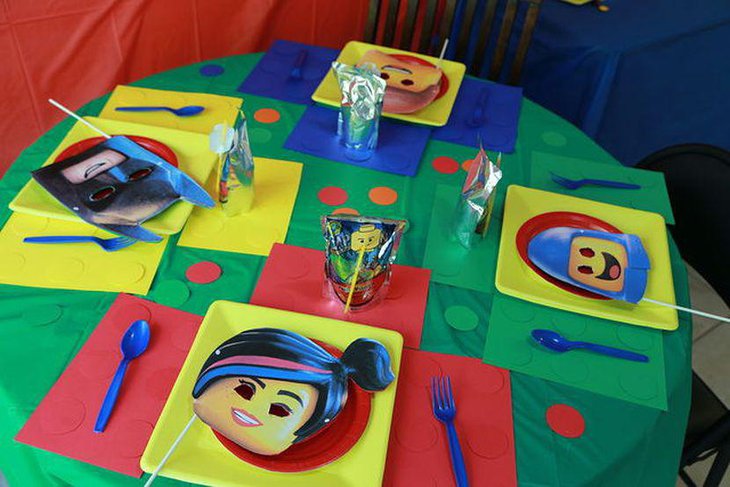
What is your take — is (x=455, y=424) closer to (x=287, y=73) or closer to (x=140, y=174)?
(x=140, y=174)

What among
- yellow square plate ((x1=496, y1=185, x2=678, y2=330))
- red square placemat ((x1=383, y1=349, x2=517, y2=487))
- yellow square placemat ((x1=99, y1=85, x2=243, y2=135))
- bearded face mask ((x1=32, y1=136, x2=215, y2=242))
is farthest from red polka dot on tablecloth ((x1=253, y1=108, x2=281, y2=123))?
red square placemat ((x1=383, y1=349, x2=517, y2=487))

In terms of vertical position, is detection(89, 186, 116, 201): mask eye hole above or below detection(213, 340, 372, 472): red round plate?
above

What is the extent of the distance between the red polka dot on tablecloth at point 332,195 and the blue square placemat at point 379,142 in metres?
0.08

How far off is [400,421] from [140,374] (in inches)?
13.1

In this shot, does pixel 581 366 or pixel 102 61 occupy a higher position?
pixel 581 366

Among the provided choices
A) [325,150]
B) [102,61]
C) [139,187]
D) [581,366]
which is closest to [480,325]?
[581,366]

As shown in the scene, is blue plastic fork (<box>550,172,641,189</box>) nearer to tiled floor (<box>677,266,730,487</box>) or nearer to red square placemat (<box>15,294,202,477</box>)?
red square placemat (<box>15,294,202,477</box>)

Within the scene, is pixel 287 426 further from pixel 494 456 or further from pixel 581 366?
pixel 581 366

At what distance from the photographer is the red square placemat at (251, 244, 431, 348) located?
3.05ft

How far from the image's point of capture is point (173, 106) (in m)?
1.26

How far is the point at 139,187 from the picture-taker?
103 cm

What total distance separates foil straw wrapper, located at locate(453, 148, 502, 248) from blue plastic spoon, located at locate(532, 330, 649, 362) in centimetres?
20

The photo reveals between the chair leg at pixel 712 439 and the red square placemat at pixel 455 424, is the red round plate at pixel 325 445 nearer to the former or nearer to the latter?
the red square placemat at pixel 455 424

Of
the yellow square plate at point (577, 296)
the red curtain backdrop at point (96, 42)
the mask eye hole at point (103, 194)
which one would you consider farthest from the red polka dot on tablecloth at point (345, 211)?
the red curtain backdrop at point (96, 42)
